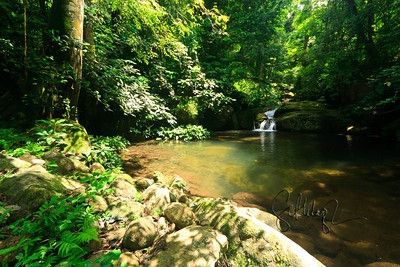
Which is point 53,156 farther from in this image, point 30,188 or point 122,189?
point 30,188

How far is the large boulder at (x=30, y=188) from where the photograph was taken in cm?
280

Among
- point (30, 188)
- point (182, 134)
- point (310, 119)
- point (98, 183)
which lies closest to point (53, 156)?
point (98, 183)

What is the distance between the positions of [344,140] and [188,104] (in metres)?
7.85

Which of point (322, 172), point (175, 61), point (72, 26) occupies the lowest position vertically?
point (322, 172)

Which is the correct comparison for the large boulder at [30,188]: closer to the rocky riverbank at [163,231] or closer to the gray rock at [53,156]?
the rocky riverbank at [163,231]

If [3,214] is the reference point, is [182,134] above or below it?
above

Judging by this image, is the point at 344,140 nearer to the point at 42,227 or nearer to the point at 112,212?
the point at 112,212

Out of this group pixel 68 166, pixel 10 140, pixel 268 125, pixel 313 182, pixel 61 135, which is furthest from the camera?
pixel 268 125

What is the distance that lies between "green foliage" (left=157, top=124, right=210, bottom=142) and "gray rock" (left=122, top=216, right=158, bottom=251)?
1059 centimetres

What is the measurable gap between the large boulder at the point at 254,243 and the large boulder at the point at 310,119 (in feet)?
44.2

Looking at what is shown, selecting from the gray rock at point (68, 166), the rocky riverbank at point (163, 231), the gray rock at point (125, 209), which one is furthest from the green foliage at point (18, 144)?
the gray rock at point (125, 209)

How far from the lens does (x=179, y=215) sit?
3.18 m

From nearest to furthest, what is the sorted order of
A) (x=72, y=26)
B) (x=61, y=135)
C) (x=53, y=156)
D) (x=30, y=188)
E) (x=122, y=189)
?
(x=30, y=188)
(x=122, y=189)
(x=53, y=156)
(x=61, y=135)
(x=72, y=26)

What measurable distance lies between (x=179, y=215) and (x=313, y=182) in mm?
4597
